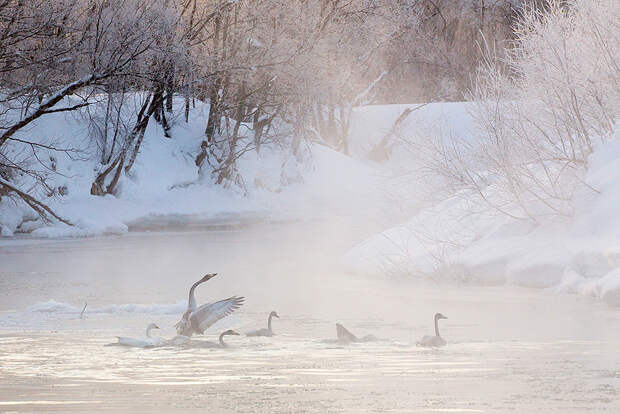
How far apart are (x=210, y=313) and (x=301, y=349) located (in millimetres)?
1162

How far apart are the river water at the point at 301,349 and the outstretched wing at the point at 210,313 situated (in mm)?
345

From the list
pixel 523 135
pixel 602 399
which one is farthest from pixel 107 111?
pixel 602 399

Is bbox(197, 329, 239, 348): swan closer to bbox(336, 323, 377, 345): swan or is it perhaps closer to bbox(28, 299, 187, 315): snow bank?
bbox(336, 323, 377, 345): swan

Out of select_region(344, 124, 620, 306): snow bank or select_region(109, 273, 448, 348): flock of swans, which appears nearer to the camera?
select_region(109, 273, 448, 348): flock of swans

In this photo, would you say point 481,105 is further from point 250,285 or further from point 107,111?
point 107,111

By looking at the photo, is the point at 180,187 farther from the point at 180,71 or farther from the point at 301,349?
the point at 301,349

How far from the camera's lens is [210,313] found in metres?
12.2

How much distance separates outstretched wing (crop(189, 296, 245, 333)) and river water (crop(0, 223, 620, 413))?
0.34m

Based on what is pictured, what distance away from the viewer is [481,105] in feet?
61.6

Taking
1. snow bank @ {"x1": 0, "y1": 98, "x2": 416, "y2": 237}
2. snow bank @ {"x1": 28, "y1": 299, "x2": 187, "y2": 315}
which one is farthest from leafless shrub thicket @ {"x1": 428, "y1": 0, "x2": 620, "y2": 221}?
snow bank @ {"x1": 0, "y1": 98, "x2": 416, "y2": 237}

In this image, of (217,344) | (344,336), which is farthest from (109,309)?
(344,336)

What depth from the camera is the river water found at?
894 centimetres

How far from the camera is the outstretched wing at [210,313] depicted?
12.1 metres

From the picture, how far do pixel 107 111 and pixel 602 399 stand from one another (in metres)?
24.9
